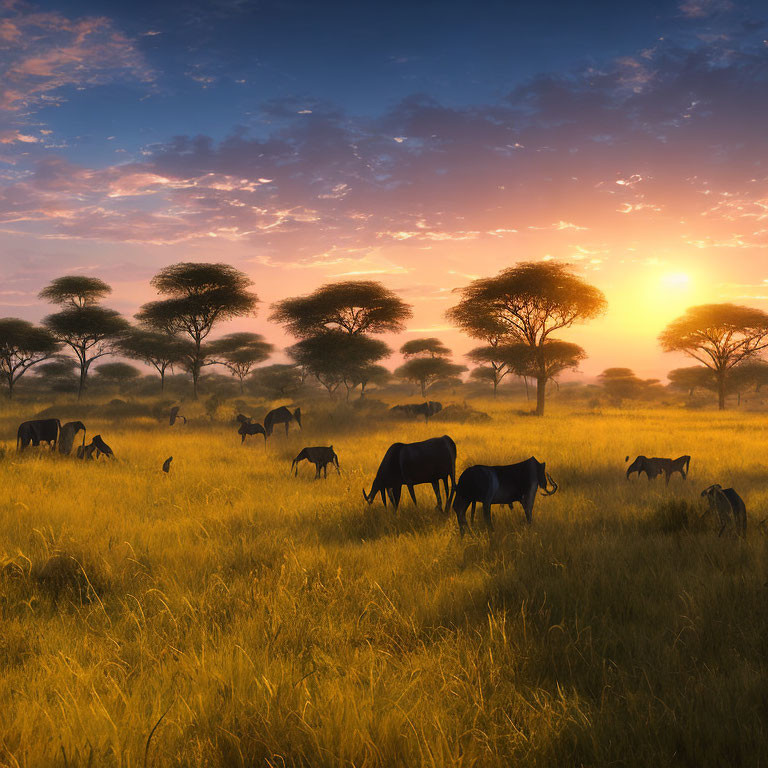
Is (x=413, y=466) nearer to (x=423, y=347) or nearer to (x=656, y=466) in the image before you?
(x=656, y=466)

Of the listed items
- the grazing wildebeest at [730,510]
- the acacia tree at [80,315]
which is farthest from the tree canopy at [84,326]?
the grazing wildebeest at [730,510]

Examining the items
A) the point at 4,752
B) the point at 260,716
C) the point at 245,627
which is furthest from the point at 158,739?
the point at 245,627

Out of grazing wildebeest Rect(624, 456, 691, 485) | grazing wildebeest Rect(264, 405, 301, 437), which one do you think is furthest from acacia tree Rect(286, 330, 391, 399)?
grazing wildebeest Rect(624, 456, 691, 485)

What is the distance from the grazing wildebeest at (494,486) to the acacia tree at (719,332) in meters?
42.6

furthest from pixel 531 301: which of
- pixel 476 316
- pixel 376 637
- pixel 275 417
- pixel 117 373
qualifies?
pixel 117 373

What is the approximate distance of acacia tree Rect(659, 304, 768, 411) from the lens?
130ft

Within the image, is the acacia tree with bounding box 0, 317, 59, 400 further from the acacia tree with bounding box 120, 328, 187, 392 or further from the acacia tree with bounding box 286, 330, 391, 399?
the acacia tree with bounding box 286, 330, 391, 399

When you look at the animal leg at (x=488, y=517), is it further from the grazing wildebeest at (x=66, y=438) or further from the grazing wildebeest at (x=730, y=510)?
the grazing wildebeest at (x=66, y=438)

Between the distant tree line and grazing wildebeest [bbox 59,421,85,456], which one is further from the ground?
the distant tree line

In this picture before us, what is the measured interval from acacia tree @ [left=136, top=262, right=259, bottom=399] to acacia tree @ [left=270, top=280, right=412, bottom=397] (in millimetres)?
2965

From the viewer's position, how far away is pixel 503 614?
3.46 meters

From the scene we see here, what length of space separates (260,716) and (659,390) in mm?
79457

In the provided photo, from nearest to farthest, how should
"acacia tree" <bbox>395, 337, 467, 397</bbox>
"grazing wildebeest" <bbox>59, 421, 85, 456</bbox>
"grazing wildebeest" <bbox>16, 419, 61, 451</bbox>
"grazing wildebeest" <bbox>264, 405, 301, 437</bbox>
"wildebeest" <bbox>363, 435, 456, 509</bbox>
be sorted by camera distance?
"wildebeest" <bbox>363, 435, 456, 509</bbox>, "grazing wildebeest" <bbox>59, 421, 85, 456</bbox>, "grazing wildebeest" <bbox>16, 419, 61, 451</bbox>, "grazing wildebeest" <bbox>264, 405, 301, 437</bbox>, "acacia tree" <bbox>395, 337, 467, 397</bbox>

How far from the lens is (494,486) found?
5613mm
